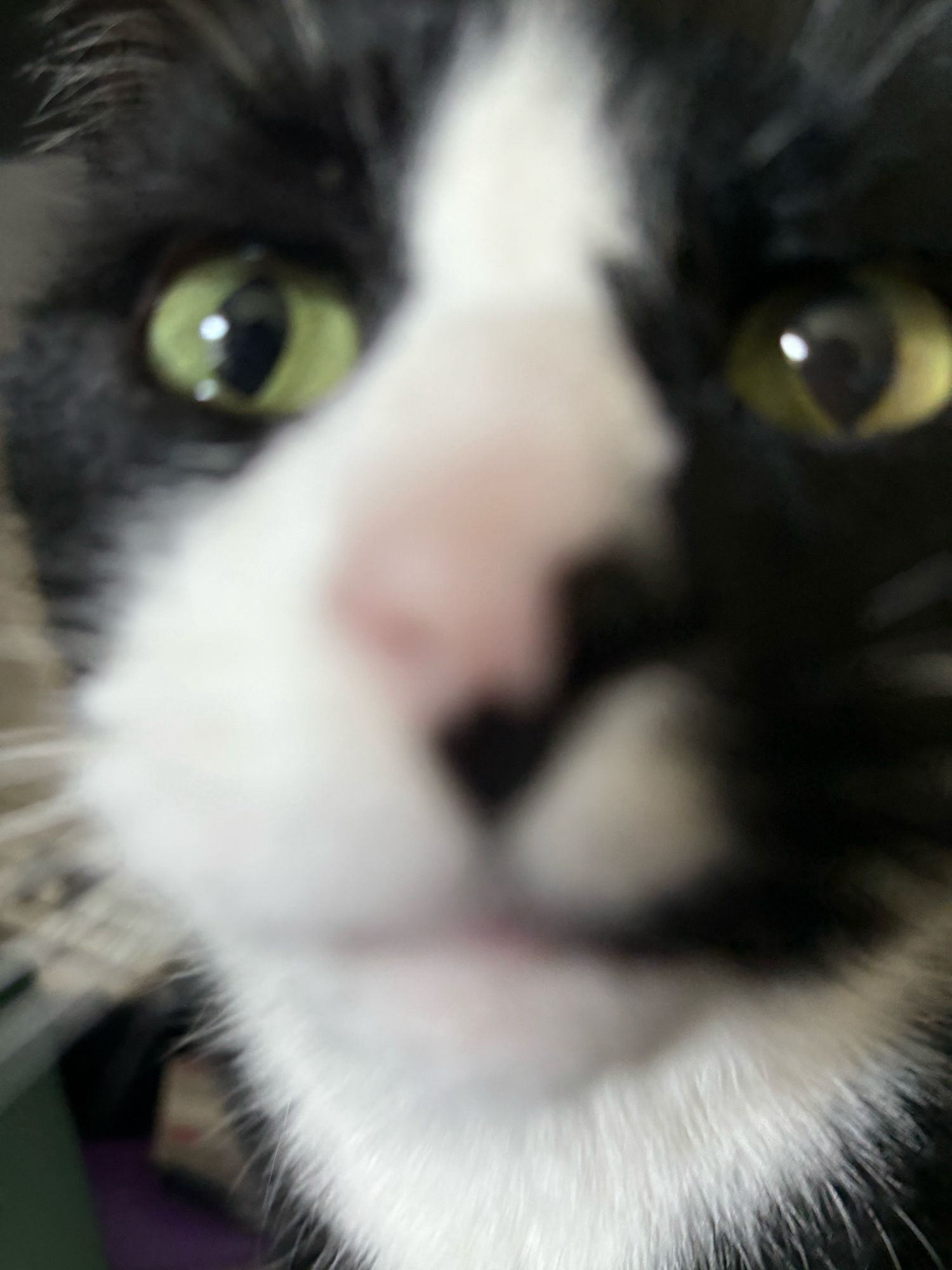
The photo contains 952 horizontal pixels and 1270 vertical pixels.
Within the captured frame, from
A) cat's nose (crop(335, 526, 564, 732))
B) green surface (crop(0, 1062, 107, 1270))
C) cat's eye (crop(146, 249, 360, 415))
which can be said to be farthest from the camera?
green surface (crop(0, 1062, 107, 1270))

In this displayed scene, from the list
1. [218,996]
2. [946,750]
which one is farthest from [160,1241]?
[946,750]

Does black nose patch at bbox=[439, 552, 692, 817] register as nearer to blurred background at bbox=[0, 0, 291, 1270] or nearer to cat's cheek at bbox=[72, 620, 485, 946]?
cat's cheek at bbox=[72, 620, 485, 946]

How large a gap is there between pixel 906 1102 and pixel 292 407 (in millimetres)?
309

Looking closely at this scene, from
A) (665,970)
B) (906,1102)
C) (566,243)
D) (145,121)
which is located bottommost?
(906,1102)

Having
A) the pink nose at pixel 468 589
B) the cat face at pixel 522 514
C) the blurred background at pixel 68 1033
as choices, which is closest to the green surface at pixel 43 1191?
the blurred background at pixel 68 1033

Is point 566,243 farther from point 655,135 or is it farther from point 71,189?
point 71,189

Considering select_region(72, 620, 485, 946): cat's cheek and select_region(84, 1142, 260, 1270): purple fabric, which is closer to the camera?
select_region(72, 620, 485, 946): cat's cheek

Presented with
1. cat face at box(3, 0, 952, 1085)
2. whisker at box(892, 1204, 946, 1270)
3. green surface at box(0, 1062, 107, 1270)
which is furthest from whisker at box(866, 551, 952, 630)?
green surface at box(0, 1062, 107, 1270)

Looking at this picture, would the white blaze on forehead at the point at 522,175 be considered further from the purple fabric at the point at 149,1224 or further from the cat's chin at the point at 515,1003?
the purple fabric at the point at 149,1224

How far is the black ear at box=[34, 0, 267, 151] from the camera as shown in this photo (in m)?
0.41

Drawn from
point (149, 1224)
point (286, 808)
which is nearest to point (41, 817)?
point (286, 808)

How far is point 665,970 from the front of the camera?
11.0 inches

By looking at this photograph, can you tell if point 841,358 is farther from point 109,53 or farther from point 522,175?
point 109,53

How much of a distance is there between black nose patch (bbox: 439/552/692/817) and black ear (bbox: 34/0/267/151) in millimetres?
257
